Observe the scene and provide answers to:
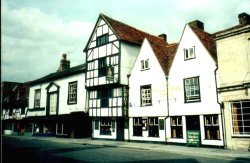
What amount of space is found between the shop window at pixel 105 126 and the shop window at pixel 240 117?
13.4 meters

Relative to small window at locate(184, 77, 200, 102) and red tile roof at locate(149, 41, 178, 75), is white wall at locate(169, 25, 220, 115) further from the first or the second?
red tile roof at locate(149, 41, 178, 75)

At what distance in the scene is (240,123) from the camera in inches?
695

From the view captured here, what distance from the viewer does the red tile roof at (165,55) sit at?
24.0 metres

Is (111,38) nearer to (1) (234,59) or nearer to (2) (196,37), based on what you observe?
(2) (196,37)

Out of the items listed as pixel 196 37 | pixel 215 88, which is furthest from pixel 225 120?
pixel 196 37

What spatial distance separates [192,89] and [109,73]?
9.11m

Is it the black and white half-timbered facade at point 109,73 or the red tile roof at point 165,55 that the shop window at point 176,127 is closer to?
the red tile roof at point 165,55

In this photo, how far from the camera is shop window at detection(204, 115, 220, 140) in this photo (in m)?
18.9

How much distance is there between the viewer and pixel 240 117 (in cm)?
1767

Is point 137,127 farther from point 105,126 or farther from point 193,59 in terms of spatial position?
point 193,59

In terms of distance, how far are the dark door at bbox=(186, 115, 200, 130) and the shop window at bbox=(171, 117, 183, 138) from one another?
79 centimetres

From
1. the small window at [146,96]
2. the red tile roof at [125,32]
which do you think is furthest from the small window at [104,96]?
the red tile roof at [125,32]

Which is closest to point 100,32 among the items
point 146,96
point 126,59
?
point 126,59

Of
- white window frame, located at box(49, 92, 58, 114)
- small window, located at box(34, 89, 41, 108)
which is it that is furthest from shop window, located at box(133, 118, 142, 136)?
small window, located at box(34, 89, 41, 108)
